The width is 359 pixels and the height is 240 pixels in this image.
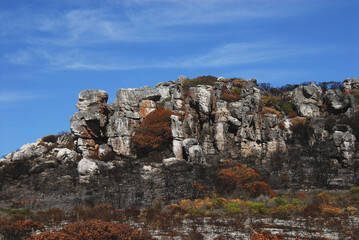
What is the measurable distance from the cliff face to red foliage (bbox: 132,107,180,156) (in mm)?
176

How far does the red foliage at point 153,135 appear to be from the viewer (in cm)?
4778

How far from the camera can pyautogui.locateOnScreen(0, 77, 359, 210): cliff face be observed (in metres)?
36.7

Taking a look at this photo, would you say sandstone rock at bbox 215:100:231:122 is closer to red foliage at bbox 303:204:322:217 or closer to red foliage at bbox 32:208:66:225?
red foliage at bbox 303:204:322:217

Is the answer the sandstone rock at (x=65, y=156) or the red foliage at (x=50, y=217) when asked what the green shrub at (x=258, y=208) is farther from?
the sandstone rock at (x=65, y=156)

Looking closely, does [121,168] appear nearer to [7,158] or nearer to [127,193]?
[127,193]

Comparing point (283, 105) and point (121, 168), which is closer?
point (121, 168)

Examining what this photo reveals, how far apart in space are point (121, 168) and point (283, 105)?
35648mm

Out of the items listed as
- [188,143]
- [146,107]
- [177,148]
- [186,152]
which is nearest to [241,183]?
[186,152]

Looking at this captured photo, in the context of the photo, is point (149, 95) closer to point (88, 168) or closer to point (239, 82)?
point (88, 168)

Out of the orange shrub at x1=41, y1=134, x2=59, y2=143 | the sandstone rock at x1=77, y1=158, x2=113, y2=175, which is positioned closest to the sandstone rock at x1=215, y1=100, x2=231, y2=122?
the sandstone rock at x1=77, y1=158, x2=113, y2=175

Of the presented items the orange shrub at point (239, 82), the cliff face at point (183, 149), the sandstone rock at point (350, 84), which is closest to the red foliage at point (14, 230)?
the cliff face at point (183, 149)

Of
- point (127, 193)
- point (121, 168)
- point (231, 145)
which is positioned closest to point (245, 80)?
point (231, 145)

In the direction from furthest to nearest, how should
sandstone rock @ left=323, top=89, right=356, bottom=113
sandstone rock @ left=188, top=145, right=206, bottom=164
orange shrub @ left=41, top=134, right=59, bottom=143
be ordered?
1. orange shrub @ left=41, top=134, right=59, bottom=143
2. sandstone rock @ left=323, top=89, right=356, bottom=113
3. sandstone rock @ left=188, top=145, right=206, bottom=164

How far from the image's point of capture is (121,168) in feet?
139
